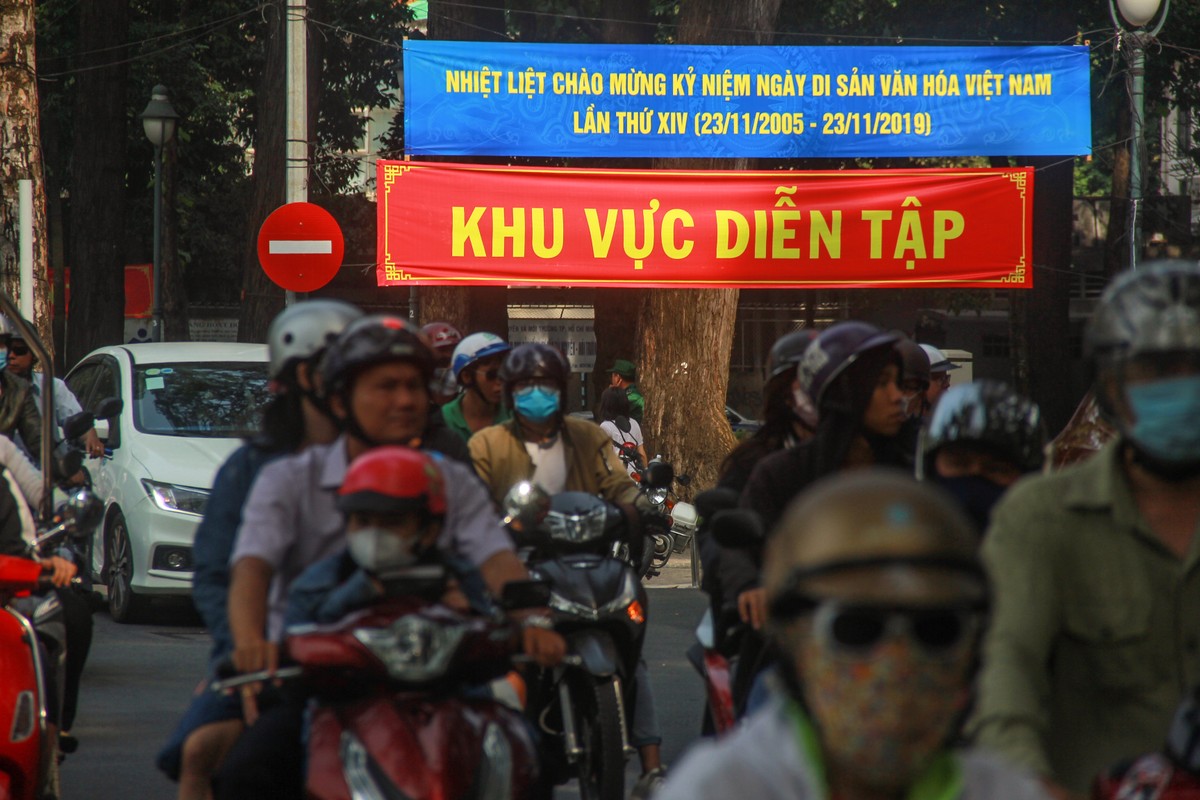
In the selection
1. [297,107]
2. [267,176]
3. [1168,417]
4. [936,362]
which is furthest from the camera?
[267,176]

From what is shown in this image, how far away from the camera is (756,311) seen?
47.4 meters

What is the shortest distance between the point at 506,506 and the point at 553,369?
72cm

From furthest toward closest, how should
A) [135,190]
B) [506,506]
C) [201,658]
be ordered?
[135,190] → [201,658] → [506,506]

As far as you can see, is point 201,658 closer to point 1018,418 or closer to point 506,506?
point 506,506

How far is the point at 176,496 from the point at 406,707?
8459 mm

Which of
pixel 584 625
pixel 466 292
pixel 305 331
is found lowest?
pixel 584 625

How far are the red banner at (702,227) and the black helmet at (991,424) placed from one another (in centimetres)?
1115

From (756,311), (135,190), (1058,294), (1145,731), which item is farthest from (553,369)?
(756,311)

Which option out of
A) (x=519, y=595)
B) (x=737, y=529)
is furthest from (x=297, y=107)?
(x=519, y=595)

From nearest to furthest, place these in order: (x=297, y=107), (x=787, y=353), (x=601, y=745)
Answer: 1. (x=787, y=353)
2. (x=601, y=745)
3. (x=297, y=107)

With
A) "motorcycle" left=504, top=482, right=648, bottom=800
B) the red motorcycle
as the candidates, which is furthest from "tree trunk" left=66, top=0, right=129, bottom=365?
the red motorcycle

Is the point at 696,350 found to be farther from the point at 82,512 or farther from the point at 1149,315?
the point at 1149,315

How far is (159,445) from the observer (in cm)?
1198

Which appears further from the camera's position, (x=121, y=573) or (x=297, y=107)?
(x=297, y=107)
